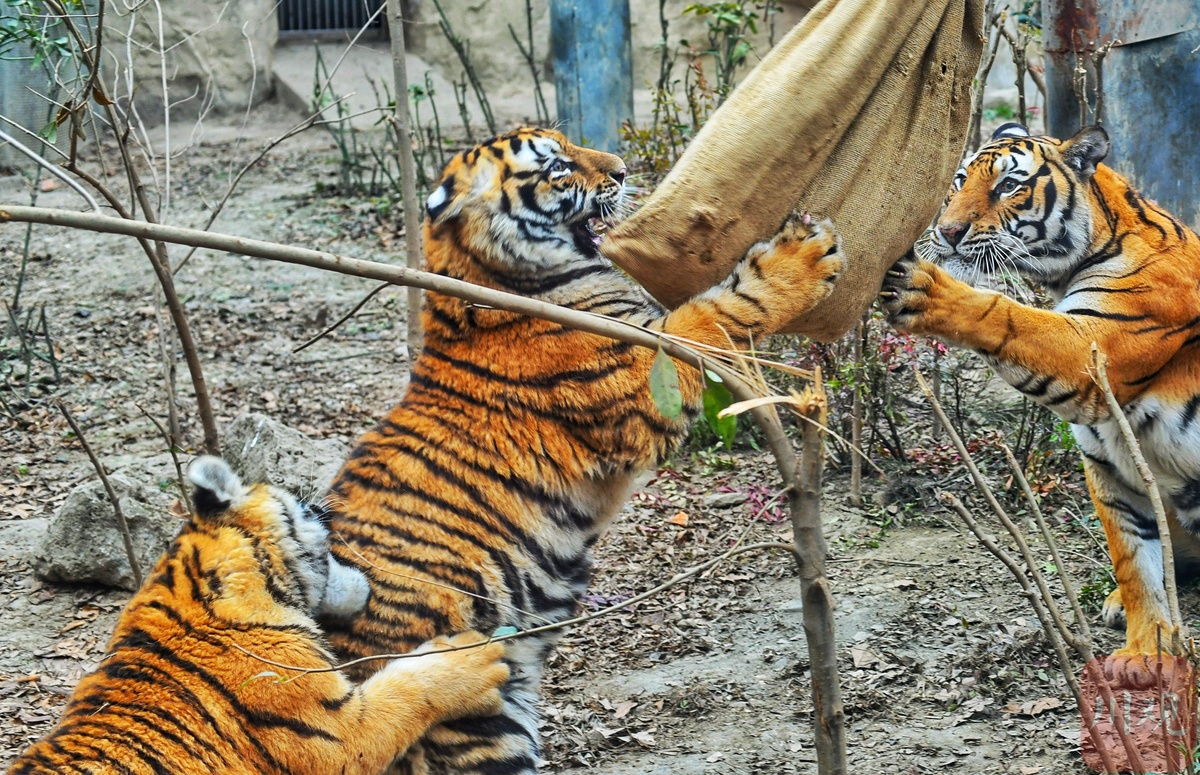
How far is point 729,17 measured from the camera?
7723 millimetres

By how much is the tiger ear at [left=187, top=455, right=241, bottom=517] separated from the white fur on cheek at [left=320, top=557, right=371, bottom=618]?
0.35 meters

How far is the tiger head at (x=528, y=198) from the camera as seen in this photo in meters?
3.45

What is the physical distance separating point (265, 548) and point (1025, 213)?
2416mm

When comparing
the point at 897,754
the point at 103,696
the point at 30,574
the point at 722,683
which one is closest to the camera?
the point at 103,696

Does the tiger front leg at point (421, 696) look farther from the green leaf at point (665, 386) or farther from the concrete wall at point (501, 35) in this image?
the concrete wall at point (501, 35)

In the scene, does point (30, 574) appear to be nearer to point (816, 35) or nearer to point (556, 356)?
point (556, 356)

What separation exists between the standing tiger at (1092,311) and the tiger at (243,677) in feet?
5.45

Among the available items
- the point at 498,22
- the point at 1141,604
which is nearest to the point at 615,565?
the point at 1141,604

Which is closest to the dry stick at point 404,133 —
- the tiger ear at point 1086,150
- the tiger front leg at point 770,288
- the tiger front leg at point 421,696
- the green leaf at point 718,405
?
the tiger front leg at point 770,288

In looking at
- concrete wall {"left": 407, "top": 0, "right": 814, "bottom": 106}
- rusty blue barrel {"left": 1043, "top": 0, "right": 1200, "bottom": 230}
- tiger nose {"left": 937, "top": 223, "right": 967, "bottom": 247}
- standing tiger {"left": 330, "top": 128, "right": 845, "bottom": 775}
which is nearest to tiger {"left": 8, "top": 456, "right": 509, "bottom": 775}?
standing tiger {"left": 330, "top": 128, "right": 845, "bottom": 775}

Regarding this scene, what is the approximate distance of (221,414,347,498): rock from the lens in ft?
15.9

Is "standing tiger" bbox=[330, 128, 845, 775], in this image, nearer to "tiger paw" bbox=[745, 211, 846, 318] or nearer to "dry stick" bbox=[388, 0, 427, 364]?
"tiger paw" bbox=[745, 211, 846, 318]

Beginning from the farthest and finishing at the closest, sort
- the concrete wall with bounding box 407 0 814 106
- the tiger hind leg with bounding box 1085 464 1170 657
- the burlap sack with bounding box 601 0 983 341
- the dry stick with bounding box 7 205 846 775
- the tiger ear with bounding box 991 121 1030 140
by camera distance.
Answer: the concrete wall with bounding box 407 0 814 106 → the tiger ear with bounding box 991 121 1030 140 → the tiger hind leg with bounding box 1085 464 1170 657 → the burlap sack with bounding box 601 0 983 341 → the dry stick with bounding box 7 205 846 775

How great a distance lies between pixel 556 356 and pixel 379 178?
255 inches
